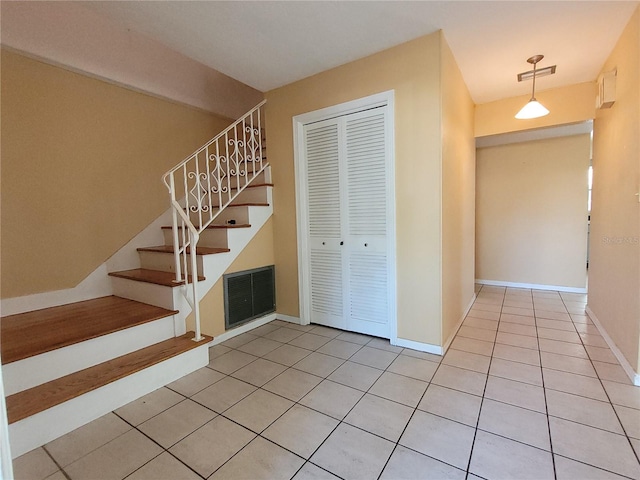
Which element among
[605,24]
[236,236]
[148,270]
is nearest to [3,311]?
[148,270]

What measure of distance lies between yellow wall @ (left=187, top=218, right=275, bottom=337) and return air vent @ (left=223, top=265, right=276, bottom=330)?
2.1 inches

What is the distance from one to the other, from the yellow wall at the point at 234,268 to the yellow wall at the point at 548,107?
3.06 meters

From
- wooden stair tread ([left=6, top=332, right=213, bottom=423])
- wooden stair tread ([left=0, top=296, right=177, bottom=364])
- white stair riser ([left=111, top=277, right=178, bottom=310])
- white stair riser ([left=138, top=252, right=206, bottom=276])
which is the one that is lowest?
wooden stair tread ([left=6, top=332, right=213, bottom=423])

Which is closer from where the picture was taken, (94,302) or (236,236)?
(94,302)

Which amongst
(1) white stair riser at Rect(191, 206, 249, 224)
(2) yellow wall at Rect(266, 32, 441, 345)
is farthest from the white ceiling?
(1) white stair riser at Rect(191, 206, 249, 224)

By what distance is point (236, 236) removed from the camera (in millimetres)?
3008

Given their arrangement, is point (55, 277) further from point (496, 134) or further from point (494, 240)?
point (494, 240)

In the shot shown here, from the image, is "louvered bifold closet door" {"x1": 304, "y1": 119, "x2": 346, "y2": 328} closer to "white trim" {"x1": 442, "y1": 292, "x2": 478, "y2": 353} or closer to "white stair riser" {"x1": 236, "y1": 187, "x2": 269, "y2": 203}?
"white stair riser" {"x1": 236, "y1": 187, "x2": 269, "y2": 203}

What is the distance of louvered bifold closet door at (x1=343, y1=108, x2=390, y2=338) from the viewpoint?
8.87ft

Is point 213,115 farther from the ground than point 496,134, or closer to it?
farther from the ground

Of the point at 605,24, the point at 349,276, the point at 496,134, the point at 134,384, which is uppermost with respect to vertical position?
the point at 605,24

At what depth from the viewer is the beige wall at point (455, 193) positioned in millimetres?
2535

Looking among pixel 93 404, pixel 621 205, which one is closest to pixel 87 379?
pixel 93 404

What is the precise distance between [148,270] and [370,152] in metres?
2.59
